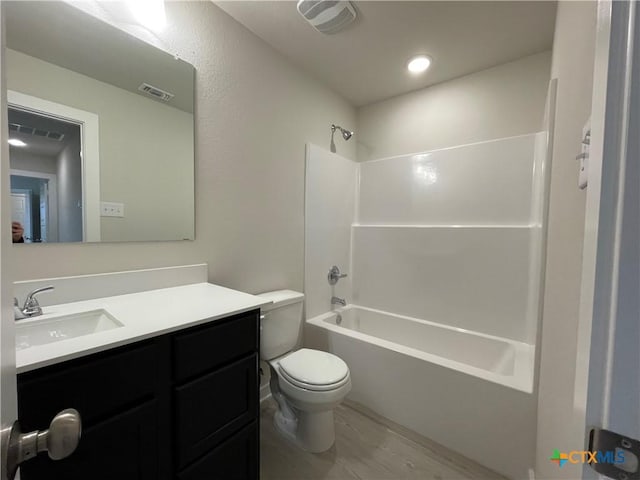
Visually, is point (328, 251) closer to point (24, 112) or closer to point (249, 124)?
point (249, 124)

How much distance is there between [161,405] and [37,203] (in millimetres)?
932

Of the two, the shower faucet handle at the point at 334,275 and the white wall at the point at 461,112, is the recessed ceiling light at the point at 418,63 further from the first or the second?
the shower faucet handle at the point at 334,275

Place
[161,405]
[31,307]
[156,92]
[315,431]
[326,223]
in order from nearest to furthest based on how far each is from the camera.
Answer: [161,405], [31,307], [156,92], [315,431], [326,223]

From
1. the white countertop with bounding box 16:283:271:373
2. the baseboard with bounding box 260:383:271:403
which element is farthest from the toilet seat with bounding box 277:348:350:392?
the white countertop with bounding box 16:283:271:373

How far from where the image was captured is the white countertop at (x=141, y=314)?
676mm

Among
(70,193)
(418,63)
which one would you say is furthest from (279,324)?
(418,63)

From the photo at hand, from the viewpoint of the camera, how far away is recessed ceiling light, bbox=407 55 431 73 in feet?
6.45

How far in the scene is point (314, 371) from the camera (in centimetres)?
146

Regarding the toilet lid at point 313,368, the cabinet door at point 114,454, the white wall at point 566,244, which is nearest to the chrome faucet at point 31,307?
the cabinet door at point 114,454

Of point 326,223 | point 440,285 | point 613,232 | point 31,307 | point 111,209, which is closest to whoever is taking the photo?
point 613,232

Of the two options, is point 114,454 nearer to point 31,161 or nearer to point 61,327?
point 61,327

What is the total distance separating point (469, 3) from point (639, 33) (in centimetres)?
165

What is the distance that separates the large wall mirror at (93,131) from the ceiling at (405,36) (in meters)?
0.66

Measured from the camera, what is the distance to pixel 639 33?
1.06 feet
